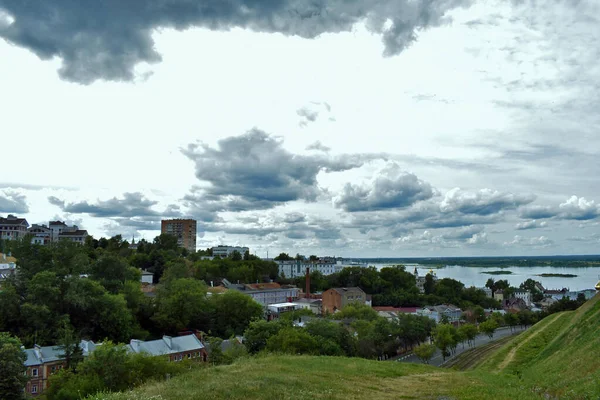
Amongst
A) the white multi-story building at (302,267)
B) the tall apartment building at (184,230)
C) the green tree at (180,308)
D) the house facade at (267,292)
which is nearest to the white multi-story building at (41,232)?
the house facade at (267,292)

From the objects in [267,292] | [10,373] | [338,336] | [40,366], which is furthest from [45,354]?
[267,292]

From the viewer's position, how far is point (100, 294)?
48.9 meters

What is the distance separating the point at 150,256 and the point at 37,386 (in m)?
67.2

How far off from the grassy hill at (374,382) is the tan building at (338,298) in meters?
60.5

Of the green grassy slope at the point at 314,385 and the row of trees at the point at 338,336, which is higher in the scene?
the green grassy slope at the point at 314,385

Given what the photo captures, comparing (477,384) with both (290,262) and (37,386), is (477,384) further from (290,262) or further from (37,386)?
(290,262)

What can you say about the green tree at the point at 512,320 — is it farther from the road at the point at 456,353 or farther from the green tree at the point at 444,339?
the green tree at the point at 444,339

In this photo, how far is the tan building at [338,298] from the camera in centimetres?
8406

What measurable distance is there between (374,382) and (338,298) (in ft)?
219

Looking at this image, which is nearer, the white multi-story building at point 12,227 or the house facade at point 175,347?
the house facade at point 175,347

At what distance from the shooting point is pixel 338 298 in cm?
8456

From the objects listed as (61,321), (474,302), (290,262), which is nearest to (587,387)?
(61,321)

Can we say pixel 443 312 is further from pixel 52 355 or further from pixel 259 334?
pixel 52 355

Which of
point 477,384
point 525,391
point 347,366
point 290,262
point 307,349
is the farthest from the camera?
point 290,262
